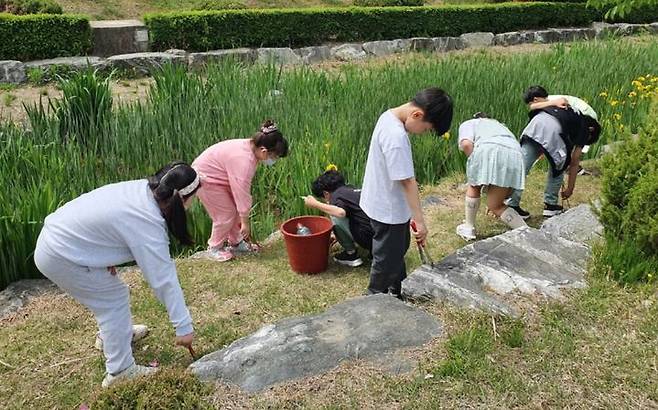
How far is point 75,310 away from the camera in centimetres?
324

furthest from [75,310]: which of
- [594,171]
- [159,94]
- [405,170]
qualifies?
[594,171]

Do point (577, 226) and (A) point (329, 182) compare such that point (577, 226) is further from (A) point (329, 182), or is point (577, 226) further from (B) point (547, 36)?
(B) point (547, 36)

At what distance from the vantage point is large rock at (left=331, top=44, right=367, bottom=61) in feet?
37.4

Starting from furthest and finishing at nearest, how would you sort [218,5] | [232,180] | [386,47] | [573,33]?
[573,33] < [386,47] < [218,5] < [232,180]

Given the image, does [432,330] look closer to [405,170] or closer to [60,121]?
[405,170]

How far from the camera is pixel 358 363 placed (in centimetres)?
237

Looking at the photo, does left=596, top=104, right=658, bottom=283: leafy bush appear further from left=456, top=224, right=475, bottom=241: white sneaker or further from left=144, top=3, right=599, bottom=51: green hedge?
left=144, top=3, right=599, bottom=51: green hedge

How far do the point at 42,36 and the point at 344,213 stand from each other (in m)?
7.64

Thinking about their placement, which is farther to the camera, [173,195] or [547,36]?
[547,36]

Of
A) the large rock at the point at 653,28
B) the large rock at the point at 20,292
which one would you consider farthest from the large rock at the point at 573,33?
the large rock at the point at 20,292

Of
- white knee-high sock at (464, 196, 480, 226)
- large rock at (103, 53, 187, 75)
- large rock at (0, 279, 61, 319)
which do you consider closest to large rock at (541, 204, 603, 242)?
white knee-high sock at (464, 196, 480, 226)

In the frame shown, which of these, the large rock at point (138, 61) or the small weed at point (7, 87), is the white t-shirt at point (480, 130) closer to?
the large rock at point (138, 61)

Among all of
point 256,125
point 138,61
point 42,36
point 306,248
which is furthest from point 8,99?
point 306,248

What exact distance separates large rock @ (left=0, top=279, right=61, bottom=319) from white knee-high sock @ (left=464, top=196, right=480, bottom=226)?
259cm
